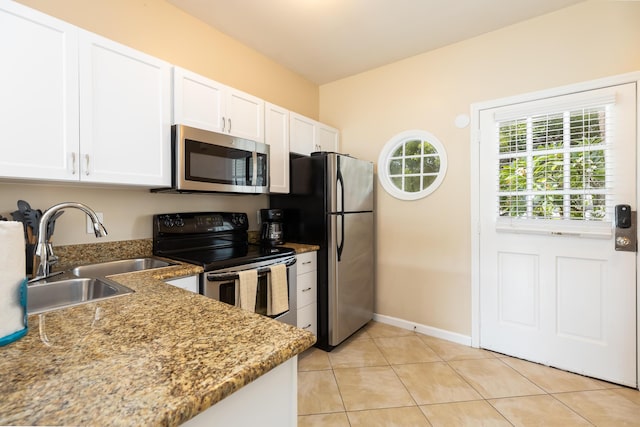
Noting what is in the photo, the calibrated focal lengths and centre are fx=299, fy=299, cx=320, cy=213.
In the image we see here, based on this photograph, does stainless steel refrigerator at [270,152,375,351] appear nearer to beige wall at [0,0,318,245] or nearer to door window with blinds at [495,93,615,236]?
beige wall at [0,0,318,245]

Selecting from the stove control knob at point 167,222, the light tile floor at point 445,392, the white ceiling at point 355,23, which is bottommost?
the light tile floor at point 445,392

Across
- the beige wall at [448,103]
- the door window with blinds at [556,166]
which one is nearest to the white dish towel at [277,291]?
the beige wall at [448,103]

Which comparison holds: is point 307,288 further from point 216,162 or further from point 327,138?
point 327,138

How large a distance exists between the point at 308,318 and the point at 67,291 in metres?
1.62

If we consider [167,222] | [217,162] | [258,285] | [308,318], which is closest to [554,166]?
[308,318]

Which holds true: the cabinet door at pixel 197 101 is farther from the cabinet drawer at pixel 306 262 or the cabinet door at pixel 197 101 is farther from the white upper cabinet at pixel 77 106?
the cabinet drawer at pixel 306 262

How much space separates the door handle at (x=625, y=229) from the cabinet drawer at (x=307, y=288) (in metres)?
2.17

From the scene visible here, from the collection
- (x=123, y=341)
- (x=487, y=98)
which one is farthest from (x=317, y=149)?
(x=123, y=341)

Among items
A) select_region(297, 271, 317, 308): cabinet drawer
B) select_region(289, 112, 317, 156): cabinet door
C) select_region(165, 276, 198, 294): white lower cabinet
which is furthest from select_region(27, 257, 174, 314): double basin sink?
select_region(289, 112, 317, 156): cabinet door

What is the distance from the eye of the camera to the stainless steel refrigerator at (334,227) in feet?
8.29

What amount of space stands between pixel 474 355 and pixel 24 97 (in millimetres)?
3263

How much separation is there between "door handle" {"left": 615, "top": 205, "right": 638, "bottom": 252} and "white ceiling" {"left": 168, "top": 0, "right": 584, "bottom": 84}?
59.6 inches

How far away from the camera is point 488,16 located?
2293 millimetres

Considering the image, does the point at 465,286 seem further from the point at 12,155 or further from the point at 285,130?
the point at 12,155
